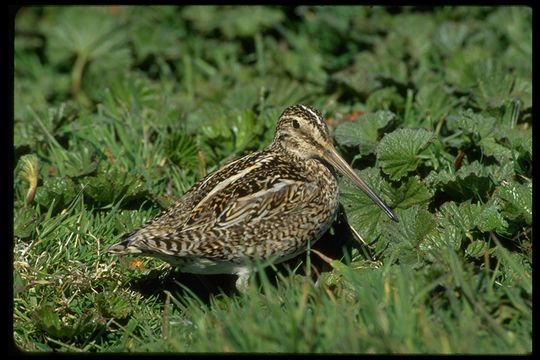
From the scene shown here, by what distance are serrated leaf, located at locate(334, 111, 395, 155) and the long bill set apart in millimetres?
436

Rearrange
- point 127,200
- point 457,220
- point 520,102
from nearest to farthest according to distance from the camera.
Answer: point 457,220 → point 127,200 → point 520,102

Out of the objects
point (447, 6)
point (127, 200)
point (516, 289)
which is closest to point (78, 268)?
point (127, 200)

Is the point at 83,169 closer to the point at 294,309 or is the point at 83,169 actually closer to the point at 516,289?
the point at 294,309

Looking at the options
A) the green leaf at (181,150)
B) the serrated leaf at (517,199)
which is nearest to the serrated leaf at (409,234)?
A: the serrated leaf at (517,199)

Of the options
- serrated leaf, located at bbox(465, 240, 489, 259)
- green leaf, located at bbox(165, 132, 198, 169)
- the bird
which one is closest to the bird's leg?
the bird

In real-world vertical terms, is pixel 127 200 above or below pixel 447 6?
below

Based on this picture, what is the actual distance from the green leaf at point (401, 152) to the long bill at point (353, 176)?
204 mm

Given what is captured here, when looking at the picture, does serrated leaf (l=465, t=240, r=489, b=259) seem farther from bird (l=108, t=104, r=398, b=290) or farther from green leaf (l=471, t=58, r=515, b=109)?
green leaf (l=471, t=58, r=515, b=109)

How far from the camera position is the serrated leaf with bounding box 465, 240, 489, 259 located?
213 inches

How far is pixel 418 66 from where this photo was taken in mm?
8180

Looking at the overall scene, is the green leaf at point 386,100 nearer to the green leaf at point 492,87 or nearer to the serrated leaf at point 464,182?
the green leaf at point 492,87

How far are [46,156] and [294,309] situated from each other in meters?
3.23

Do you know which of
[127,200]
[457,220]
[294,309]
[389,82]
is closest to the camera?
[294,309]

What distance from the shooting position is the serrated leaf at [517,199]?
5.27 meters
